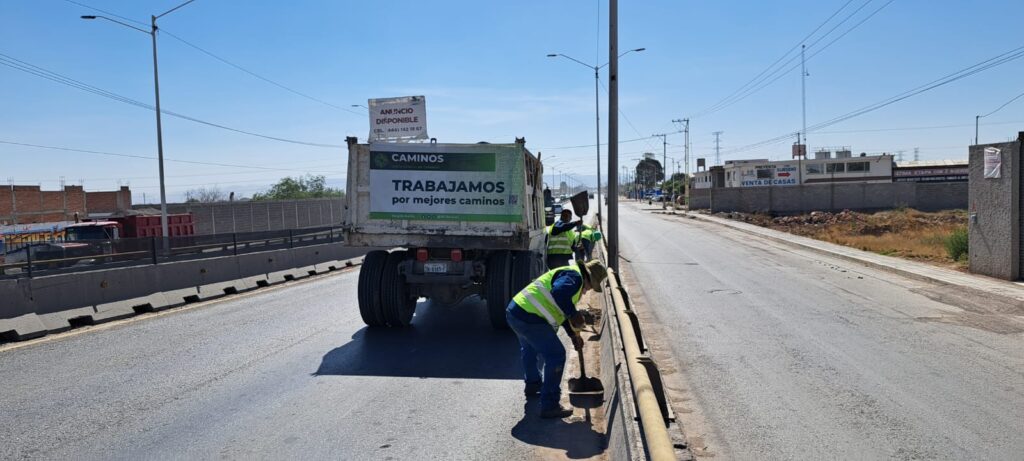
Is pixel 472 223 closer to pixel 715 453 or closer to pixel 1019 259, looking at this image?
pixel 715 453

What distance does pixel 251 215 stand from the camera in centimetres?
3844

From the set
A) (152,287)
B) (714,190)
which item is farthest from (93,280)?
(714,190)

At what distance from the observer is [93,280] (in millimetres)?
12758

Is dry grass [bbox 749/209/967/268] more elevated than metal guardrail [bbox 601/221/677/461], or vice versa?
metal guardrail [bbox 601/221/677/461]

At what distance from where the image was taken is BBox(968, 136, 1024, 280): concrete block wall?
→ 49.9 feet

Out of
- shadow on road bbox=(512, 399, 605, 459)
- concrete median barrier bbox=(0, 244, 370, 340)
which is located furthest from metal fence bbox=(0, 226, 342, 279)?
shadow on road bbox=(512, 399, 605, 459)

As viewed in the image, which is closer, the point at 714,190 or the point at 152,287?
the point at 152,287

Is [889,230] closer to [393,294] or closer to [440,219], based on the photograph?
[440,219]

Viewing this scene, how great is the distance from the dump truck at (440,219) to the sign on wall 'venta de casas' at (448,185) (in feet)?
0.05

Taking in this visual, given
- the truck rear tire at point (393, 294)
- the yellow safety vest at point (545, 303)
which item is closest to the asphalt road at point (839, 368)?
the yellow safety vest at point (545, 303)

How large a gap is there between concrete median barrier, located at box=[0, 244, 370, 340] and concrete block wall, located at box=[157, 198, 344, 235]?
16.4 meters

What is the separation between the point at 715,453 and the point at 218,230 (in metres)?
35.2

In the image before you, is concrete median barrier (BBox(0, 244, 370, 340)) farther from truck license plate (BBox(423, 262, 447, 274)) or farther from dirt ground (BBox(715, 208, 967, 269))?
dirt ground (BBox(715, 208, 967, 269))

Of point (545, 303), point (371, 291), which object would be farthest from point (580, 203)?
point (545, 303)
